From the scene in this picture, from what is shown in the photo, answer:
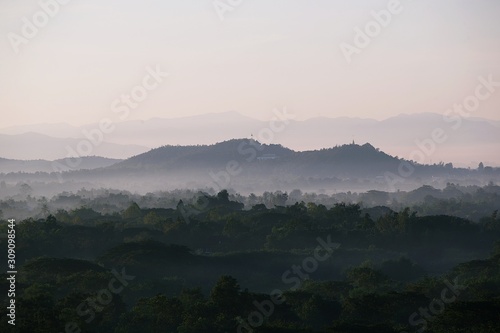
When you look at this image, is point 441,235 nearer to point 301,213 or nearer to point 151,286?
point 301,213

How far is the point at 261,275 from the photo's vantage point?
122 meters

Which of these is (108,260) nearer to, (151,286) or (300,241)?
(151,286)

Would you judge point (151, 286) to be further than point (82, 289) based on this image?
Yes

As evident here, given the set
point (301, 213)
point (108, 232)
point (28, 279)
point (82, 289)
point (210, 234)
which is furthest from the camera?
point (301, 213)

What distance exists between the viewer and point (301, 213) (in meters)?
190

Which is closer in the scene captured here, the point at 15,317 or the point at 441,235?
the point at 15,317

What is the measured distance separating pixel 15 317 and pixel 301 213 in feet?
406

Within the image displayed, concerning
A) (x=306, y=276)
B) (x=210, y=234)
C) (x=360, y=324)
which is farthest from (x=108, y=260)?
(x=360, y=324)

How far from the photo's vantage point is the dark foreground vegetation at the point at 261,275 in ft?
249

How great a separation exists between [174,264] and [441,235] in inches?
2325

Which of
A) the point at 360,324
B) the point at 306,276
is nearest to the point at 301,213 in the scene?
the point at 306,276

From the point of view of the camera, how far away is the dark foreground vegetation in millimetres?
75812

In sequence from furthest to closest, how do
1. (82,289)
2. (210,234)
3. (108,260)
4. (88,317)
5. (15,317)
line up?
(210,234), (108,260), (82,289), (88,317), (15,317)

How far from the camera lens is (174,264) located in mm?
122062
